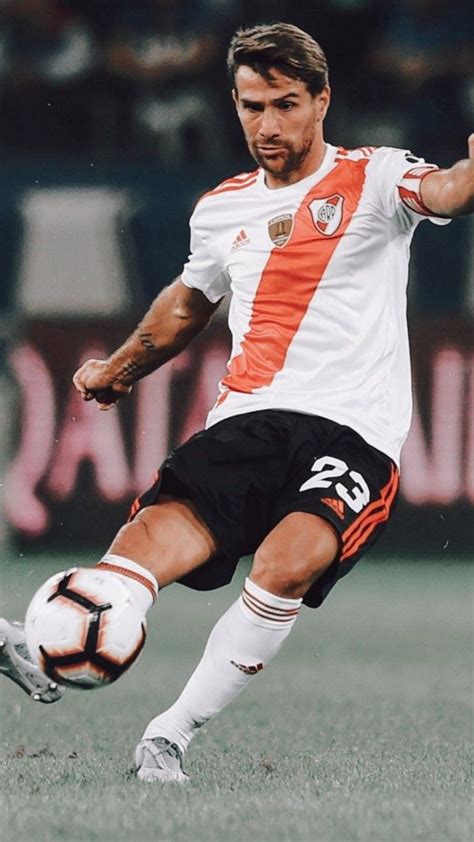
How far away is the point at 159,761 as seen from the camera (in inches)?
137

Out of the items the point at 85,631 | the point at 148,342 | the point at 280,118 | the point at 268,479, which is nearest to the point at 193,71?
the point at 148,342

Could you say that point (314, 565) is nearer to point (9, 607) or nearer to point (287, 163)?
point (287, 163)

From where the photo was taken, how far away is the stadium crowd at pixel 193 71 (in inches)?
394

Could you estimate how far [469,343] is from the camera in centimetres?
870

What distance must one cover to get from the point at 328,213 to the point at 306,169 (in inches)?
5.8

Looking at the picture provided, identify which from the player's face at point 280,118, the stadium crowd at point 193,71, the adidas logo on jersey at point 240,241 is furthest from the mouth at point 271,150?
the stadium crowd at point 193,71

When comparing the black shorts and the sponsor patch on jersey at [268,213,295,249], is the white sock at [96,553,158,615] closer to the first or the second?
the black shorts

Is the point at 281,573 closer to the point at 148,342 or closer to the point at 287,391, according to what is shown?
the point at 287,391

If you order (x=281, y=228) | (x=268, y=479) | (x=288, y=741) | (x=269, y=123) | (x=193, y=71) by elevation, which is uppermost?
(x=269, y=123)

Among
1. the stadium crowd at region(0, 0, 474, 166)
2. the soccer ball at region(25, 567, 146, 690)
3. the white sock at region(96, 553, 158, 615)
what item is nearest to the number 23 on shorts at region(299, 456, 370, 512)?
the white sock at region(96, 553, 158, 615)

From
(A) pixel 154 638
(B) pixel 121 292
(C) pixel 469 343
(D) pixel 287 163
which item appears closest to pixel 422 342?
(C) pixel 469 343

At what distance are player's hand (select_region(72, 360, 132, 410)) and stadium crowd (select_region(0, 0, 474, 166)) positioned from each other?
5.91m

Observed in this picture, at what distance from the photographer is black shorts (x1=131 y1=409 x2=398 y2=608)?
3.50 m

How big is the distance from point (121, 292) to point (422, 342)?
172cm
